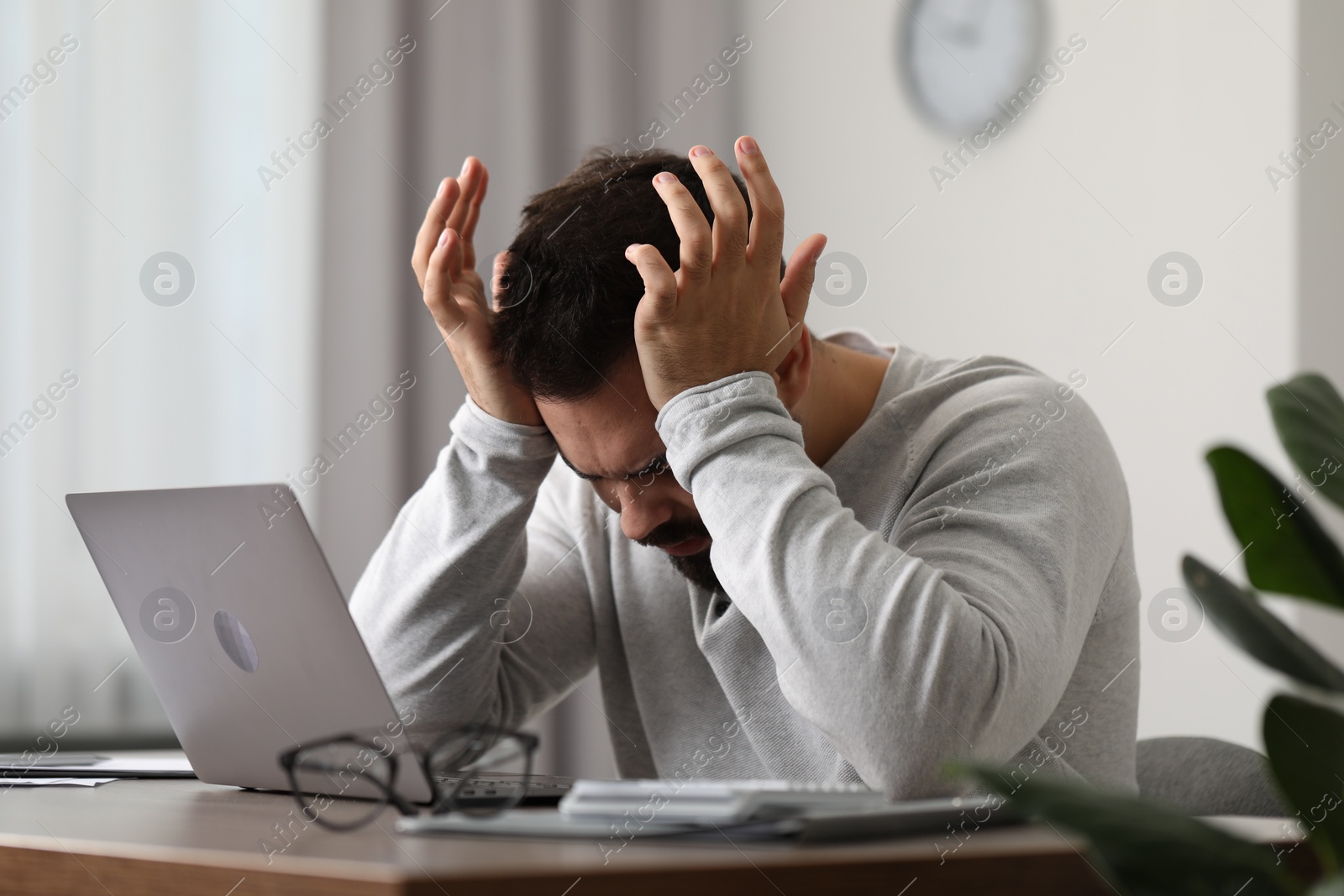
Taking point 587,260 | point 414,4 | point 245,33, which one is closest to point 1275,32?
point 587,260

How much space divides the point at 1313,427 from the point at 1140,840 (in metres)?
0.19

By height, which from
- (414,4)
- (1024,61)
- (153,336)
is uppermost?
(414,4)

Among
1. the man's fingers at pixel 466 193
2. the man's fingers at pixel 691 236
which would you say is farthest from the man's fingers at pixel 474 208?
the man's fingers at pixel 691 236

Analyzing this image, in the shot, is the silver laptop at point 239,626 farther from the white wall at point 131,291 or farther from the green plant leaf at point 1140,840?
the white wall at point 131,291

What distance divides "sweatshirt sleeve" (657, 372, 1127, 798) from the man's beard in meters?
0.15

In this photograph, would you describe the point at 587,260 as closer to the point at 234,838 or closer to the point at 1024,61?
the point at 234,838

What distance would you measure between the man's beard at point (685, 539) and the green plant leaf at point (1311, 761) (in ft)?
2.06

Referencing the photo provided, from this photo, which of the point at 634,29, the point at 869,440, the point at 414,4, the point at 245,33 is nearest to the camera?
the point at 869,440

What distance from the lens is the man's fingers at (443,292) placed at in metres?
1.11

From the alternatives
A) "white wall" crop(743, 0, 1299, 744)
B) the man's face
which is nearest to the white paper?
the man's face

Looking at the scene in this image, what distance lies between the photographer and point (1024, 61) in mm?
2027

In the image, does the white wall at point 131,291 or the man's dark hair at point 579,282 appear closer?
the man's dark hair at point 579,282

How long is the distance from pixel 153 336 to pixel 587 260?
1.17 m

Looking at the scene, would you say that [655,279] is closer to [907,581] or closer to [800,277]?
[800,277]
